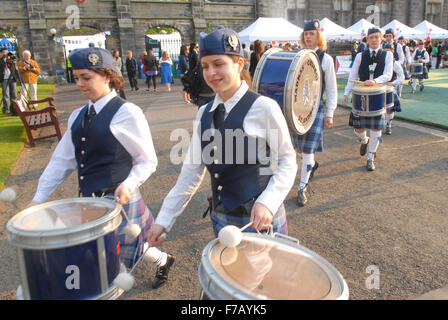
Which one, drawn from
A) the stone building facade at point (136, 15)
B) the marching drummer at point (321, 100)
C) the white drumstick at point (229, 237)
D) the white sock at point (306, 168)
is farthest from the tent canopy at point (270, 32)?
the white drumstick at point (229, 237)

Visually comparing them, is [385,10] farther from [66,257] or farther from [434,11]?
[66,257]

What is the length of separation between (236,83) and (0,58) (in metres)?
11.4

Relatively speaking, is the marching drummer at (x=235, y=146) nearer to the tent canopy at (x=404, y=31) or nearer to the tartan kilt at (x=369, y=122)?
the tartan kilt at (x=369, y=122)

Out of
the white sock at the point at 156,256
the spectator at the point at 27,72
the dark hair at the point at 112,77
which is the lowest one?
the white sock at the point at 156,256

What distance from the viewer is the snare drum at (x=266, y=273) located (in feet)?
4.25

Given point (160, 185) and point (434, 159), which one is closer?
point (160, 185)

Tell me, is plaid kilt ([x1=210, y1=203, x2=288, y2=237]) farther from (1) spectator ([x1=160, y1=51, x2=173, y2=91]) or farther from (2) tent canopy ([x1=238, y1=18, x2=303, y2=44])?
(2) tent canopy ([x1=238, y1=18, x2=303, y2=44])

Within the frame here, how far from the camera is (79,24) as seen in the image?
2272 centimetres

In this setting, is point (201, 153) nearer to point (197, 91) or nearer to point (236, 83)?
point (236, 83)

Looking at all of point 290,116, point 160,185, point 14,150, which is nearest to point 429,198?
point 290,116

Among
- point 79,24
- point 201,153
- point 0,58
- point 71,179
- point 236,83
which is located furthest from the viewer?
point 79,24

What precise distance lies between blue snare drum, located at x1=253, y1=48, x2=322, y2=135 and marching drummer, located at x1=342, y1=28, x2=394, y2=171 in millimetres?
1880

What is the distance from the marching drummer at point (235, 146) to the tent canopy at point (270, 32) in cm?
1670

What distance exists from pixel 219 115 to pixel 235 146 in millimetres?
213
